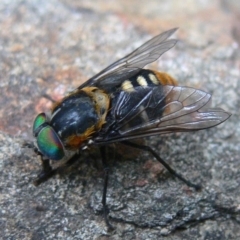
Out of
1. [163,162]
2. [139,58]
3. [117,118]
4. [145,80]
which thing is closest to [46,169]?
[117,118]

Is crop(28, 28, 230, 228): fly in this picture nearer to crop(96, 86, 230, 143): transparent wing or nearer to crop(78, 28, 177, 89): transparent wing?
crop(96, 86, 230, 143): transparent wing

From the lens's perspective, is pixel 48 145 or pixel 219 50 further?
pixel 219 50

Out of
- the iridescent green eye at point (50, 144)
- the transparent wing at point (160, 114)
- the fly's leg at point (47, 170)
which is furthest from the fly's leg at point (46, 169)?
the transparent wing at point (160, 114)

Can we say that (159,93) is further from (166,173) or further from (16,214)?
(16,214)

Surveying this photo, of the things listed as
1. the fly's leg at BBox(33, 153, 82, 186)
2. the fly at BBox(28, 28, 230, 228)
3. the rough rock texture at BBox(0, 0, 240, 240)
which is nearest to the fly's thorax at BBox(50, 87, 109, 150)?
the fly at BBox(28, 28, 230, 228)

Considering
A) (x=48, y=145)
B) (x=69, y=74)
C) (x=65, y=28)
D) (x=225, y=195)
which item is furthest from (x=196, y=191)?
(x=65, y=28)

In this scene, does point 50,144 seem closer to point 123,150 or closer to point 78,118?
point 78,118
